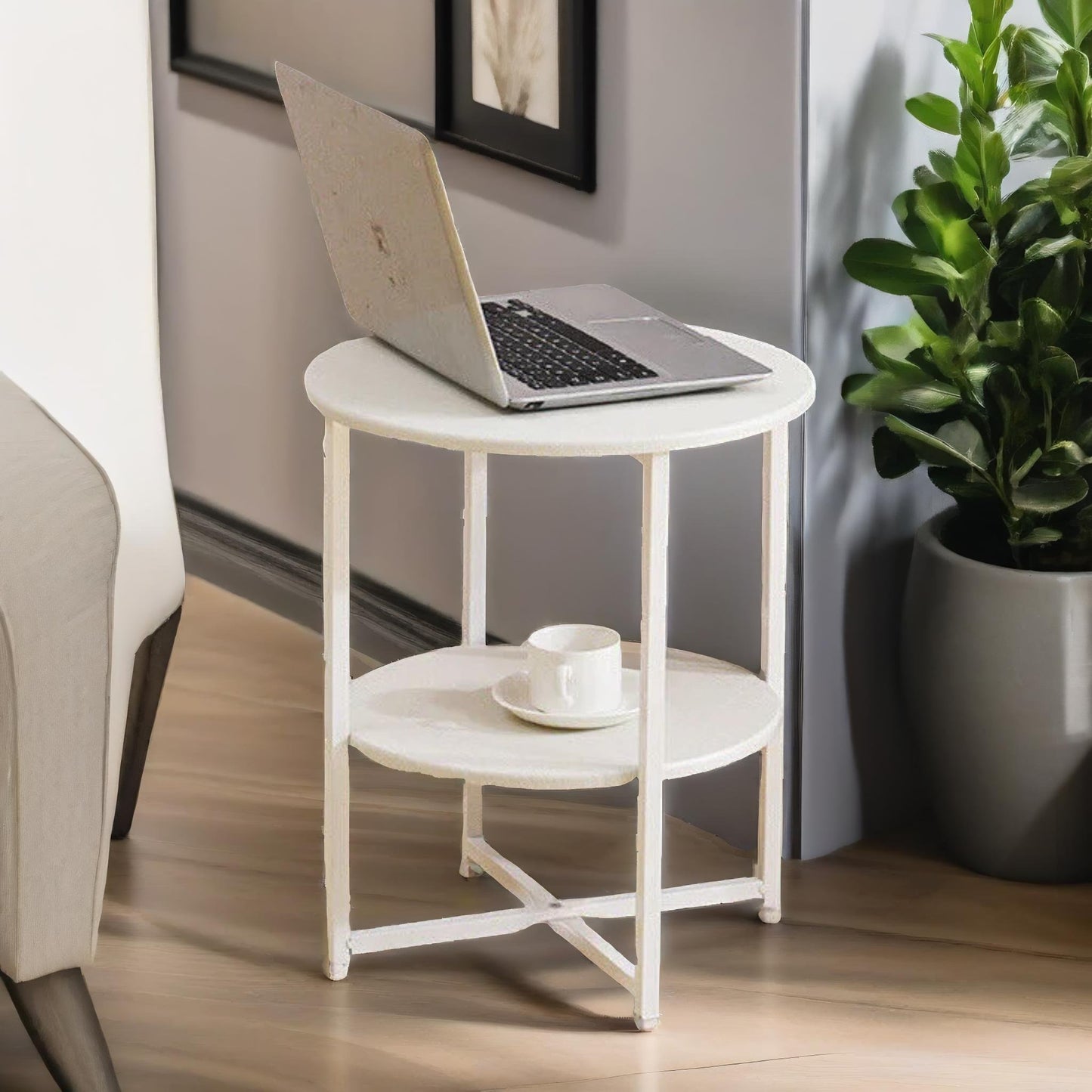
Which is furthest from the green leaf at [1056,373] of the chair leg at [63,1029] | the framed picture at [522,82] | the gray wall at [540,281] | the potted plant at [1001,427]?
the chair leg at [63,1029]

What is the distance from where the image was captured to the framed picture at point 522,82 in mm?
1986

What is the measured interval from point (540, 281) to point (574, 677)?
57 cm

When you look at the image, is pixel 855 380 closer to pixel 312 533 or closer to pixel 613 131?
pixel 613 131

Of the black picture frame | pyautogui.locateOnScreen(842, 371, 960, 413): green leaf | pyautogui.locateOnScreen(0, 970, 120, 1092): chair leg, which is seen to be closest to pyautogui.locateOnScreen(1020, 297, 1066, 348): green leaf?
pyautogui.locateOnScreen(842, 371, 960, 413): green leaf

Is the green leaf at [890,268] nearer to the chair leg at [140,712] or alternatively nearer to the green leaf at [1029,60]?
the green leaf at [1029,60]

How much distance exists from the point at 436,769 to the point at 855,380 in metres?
0.58

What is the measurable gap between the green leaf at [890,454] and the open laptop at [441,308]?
265 mm

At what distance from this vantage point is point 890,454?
190cm

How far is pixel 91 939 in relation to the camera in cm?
150

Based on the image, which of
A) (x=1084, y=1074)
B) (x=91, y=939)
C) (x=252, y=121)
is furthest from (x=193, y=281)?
(x=1084, y=1074)

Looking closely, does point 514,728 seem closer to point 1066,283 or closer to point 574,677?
point 574,677

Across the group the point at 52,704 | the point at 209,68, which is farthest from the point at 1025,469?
the point at 209,68

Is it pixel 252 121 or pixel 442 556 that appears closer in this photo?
pixel 442 556

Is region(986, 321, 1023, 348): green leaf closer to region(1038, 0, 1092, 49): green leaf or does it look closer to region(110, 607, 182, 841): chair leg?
region(1038, 0, 1092, 49): green leaf
